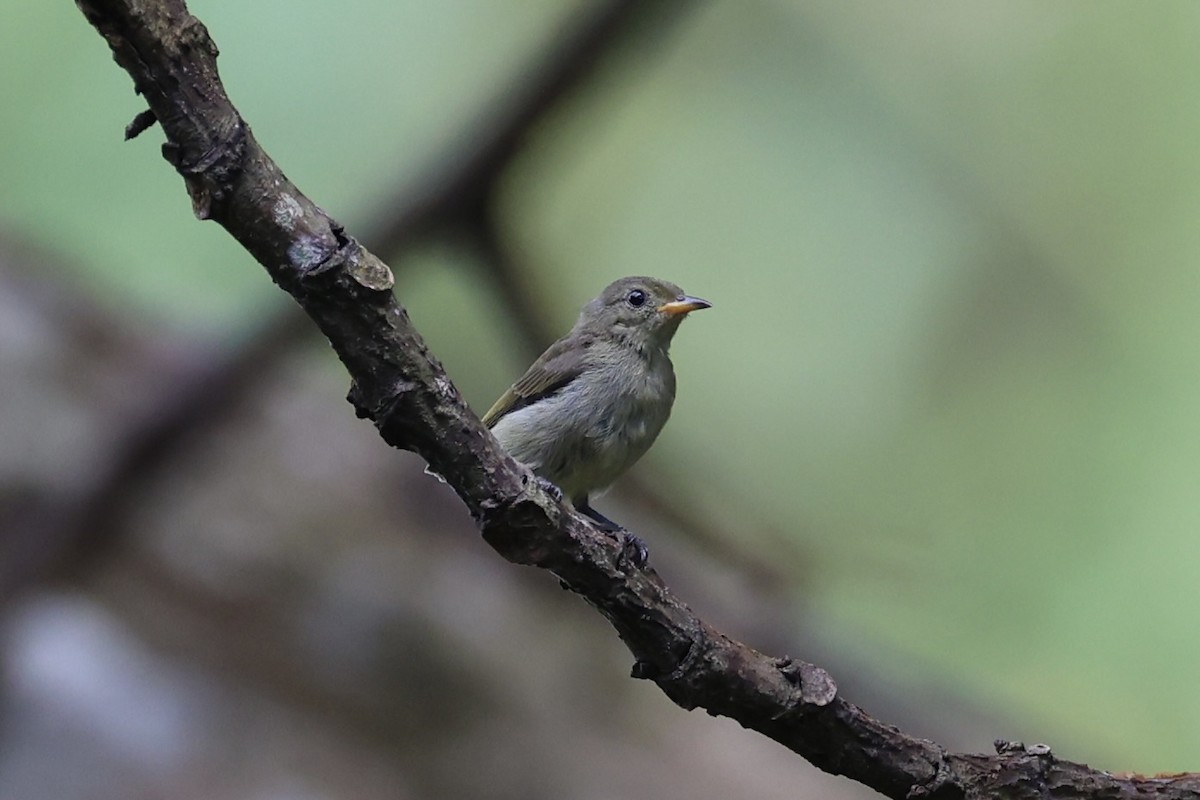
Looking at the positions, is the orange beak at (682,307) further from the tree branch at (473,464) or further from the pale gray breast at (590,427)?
the tree branch at (473,464)

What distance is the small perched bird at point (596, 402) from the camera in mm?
3154

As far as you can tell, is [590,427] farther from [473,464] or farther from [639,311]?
[473,464]

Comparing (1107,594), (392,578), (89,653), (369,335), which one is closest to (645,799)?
(392,578)

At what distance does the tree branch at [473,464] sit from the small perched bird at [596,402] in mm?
919

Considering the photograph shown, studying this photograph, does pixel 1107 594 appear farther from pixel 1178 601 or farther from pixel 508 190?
pixel 508 190

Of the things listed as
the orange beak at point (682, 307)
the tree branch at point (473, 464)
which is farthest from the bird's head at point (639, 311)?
the tree branch at point (473, 464)

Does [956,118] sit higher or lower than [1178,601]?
higher

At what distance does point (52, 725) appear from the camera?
4.53 m

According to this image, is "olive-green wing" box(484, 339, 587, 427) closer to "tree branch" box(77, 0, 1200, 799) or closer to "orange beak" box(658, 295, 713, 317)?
"orange beak" box(658, 295, 713, 317)

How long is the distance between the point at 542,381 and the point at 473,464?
158 centimetres

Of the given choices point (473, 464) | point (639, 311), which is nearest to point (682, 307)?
point (639, 311)

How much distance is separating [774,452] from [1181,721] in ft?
6.62

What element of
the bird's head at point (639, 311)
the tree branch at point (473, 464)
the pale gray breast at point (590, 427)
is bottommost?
the tree branch at point (473, 464)

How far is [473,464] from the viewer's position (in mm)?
1810
